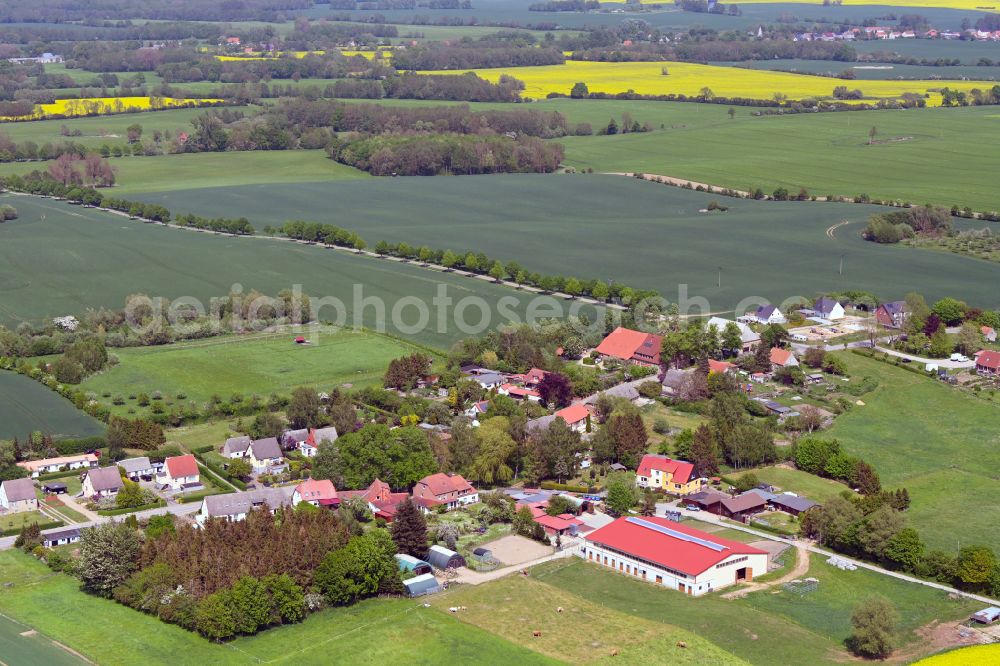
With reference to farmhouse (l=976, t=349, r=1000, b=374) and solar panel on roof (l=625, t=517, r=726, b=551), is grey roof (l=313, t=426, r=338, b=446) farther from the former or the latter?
farmhouse (l=976, t=349, r=1000, b=374)

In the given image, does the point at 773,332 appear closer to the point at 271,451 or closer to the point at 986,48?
the point at 271,451

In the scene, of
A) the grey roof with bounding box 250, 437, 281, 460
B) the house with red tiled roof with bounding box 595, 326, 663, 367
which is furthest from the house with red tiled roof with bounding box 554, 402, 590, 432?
the grey roof with bounding box 250, 437, 281, 460

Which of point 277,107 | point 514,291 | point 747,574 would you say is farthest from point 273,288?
point 277,107

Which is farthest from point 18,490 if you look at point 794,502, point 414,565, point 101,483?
point 794,502

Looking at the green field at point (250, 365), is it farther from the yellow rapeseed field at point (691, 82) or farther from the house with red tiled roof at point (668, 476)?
the yellow rapeseed field at point (691, 82)

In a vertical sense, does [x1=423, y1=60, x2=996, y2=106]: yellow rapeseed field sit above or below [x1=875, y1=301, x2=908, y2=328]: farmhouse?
above

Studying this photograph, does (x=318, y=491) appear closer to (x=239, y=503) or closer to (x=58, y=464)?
(x=239, y=503)
